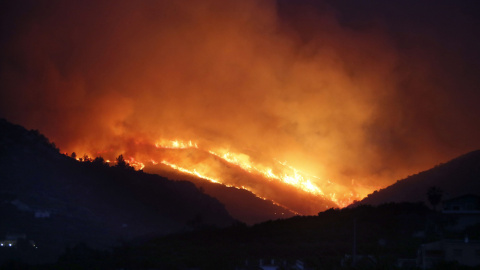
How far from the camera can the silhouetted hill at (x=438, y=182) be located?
116 metres

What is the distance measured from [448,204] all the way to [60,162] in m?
79.0

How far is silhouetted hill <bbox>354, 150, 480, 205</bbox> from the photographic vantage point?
116 m

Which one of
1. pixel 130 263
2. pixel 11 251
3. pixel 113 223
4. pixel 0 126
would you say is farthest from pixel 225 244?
pixel 0 126

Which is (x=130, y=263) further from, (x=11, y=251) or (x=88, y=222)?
(x=88, y=222)

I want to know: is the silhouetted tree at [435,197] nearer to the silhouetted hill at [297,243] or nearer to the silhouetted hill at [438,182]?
the silhouetted hill at [297,243]

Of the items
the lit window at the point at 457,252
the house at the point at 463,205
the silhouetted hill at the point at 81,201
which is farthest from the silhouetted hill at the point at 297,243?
the silhouetted hill at the point at 81,201

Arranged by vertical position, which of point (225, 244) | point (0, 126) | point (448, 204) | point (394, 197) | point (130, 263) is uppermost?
point (0, 126)

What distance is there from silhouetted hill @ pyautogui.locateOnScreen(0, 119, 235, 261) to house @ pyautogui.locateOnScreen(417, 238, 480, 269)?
48.6 metres

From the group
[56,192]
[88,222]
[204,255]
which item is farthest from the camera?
[56,192]

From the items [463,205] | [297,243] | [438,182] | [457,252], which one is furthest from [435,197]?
[457,252]

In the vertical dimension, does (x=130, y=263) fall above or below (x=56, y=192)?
below

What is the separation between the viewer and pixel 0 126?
133 metres

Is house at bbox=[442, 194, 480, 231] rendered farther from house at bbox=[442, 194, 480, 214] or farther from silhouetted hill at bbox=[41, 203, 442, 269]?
silhouetted hill at bbox=[41, 203, 442, 269]

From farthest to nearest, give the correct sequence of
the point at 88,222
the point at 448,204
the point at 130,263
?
1. the point at 88,222
2. the point at 448,204
3. the point at 130,263
